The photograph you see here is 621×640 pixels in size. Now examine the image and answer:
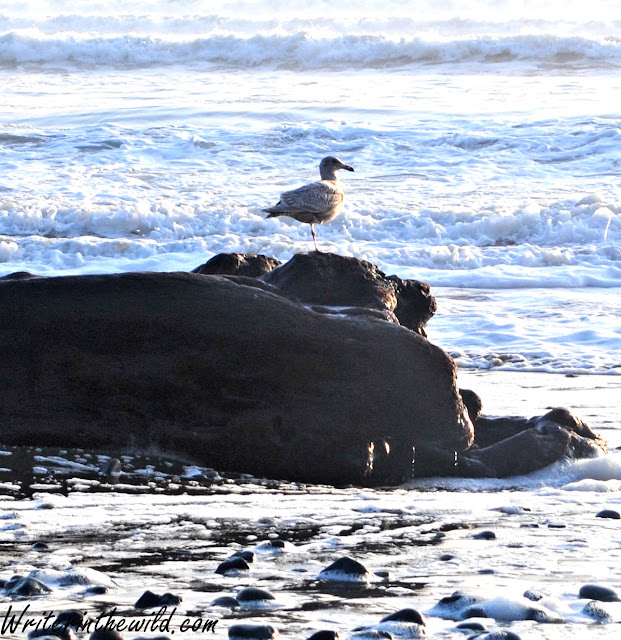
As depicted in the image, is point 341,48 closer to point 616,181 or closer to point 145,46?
point 145,46

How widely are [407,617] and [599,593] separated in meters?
0.66

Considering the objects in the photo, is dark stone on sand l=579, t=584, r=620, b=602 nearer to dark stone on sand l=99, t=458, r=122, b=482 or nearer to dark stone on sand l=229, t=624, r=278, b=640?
dark stone on sand l=229, t=624, r=278, b=640

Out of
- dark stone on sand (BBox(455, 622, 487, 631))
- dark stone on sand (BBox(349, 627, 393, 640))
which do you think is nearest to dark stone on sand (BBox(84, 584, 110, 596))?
dark stone on sand (BBox(349, 627, 393, 640))

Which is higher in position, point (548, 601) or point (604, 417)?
point (548, 601)

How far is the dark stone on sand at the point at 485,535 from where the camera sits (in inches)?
154

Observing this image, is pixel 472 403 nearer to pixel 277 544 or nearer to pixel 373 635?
pixel 277 544

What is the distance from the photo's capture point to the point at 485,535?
3947 millimetres

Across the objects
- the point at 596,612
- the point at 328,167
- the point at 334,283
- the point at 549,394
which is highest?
the point at 328,167

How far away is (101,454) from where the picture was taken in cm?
490

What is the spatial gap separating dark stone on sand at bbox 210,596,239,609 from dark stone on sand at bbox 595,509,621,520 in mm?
1860

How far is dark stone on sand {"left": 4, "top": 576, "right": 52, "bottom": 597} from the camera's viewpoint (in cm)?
304

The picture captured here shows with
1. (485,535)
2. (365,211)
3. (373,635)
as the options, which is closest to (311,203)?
(485,535)

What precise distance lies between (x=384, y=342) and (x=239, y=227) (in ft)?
29.7

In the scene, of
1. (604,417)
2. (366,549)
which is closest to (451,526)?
(366,549)
